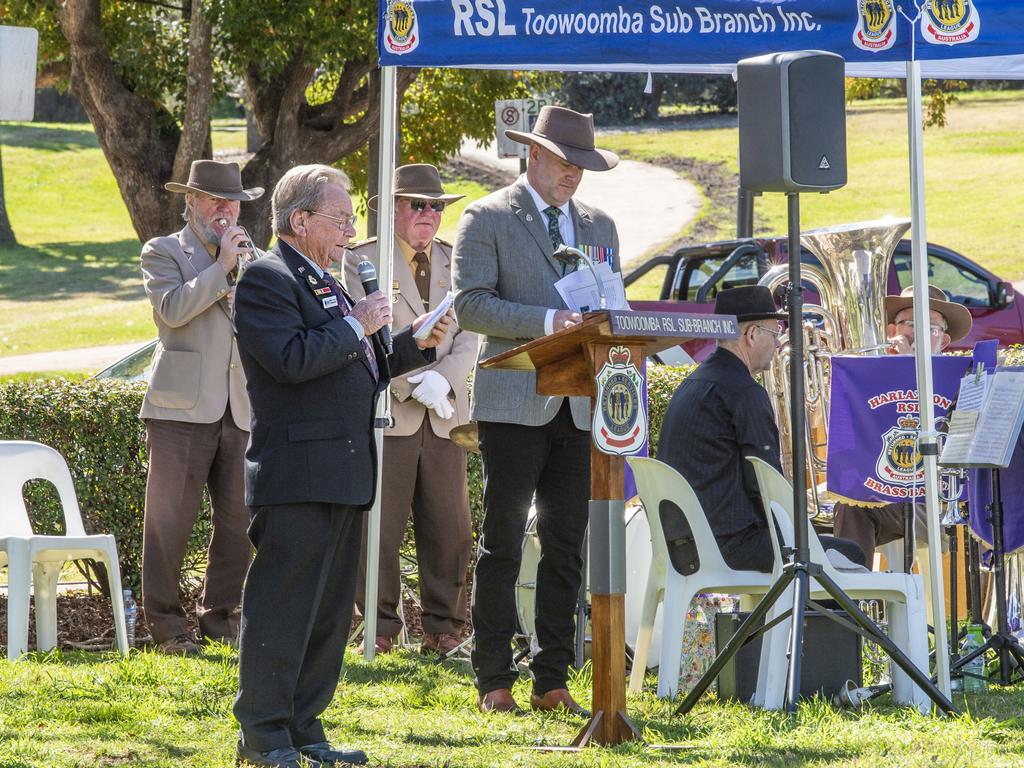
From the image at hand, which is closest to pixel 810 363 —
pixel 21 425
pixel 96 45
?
pixel 21 425

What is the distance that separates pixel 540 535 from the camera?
576 cm

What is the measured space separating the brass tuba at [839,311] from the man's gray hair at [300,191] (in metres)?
3.33

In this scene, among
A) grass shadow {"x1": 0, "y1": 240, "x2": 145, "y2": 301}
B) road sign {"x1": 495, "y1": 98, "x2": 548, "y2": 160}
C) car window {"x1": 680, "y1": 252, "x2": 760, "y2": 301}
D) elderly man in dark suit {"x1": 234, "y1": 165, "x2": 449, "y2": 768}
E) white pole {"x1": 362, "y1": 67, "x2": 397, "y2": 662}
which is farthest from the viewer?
grass shadow {"x1": 0, "y1": 240, "x2": 145, "y2": 301}

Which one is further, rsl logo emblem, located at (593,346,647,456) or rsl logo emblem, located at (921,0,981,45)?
rsl logo emblem, located at (921,0,981,45)

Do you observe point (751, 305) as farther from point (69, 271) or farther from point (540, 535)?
point (69, 271)

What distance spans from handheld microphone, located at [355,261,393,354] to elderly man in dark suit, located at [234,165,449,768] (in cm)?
6

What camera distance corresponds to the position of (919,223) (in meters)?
5.83

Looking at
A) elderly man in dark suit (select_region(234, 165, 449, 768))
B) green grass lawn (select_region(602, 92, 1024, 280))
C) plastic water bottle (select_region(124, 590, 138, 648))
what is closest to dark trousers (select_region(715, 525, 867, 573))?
elderly man in dark suit (select_region(234, 165, 449, 768))

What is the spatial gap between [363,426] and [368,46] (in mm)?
7272

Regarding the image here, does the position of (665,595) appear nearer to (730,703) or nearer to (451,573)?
(730,703)

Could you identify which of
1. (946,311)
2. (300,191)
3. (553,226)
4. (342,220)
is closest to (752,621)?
(553,226)

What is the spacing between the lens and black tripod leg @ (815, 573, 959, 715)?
17.4ft

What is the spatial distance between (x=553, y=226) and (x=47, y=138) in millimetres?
49957

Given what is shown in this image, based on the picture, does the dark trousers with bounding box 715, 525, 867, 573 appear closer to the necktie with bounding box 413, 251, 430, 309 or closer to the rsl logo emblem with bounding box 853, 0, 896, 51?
the rsl logo emblem with bounding box 853, 0, 896, 51
